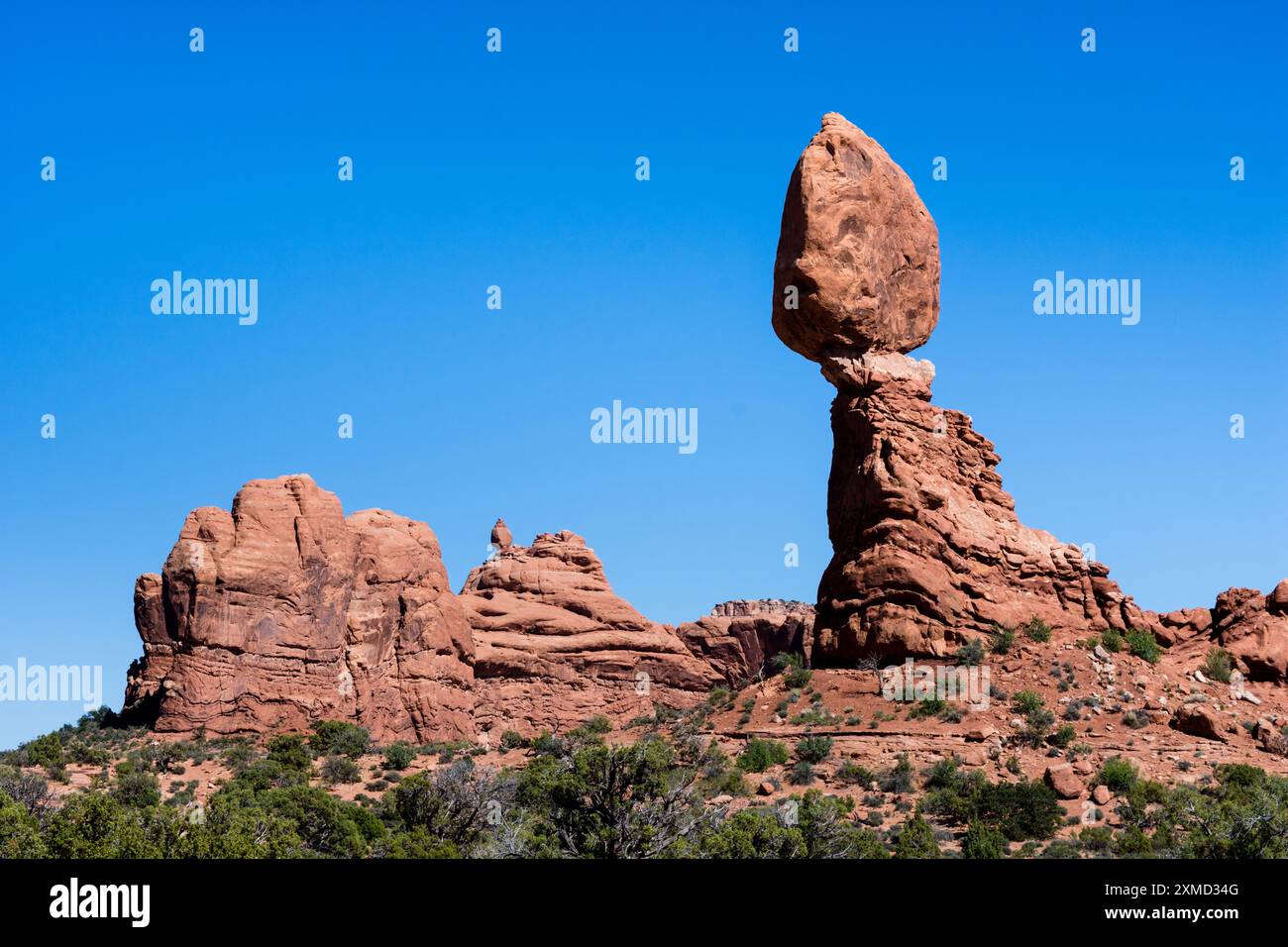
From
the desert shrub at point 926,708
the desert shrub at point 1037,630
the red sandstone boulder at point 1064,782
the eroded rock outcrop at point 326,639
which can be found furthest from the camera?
the eroded rock outcrop at point 326,639

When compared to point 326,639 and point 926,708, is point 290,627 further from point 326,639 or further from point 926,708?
point 926,708

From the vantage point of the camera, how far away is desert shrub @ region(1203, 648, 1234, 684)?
43500 mm

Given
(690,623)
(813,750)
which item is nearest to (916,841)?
(813,750)

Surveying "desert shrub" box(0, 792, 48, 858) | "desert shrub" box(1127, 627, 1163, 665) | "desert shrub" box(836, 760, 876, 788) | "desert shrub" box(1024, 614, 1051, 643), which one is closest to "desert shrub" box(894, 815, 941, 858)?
"desert shrub" box(836, 760, 876, 788)

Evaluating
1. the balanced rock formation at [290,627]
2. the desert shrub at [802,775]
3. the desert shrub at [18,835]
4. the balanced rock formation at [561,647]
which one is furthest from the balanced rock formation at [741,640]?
the desert shrub at [18,835]

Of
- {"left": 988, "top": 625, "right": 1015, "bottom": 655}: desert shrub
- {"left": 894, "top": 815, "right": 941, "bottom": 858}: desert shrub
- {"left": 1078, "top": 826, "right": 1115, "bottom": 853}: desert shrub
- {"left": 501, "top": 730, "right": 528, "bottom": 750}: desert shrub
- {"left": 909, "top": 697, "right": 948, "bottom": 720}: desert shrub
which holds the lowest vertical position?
{"left": 1078, "top": 826, "right": 1115, "bottom": 853}: desert shrub

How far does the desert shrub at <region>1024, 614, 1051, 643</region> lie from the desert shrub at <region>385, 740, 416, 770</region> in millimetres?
20157

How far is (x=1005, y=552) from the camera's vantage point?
44.4 m

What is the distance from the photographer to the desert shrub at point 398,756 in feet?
167

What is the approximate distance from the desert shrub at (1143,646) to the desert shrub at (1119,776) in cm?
678

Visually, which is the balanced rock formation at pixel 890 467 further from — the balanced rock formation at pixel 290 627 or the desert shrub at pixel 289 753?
the balanced rock formation at pixel 290 627

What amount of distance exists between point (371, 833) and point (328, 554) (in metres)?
26.8

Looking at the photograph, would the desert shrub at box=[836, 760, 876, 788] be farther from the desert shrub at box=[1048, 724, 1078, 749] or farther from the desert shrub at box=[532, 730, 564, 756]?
the desert shrub at box=[532, 730, 564, 756]
